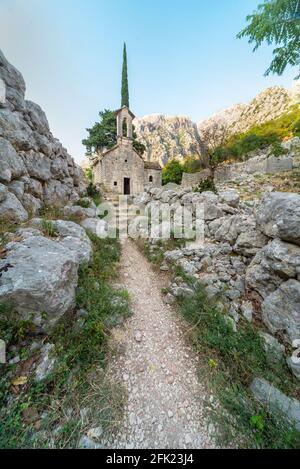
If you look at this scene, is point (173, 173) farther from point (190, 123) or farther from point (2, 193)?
point (190, 123)

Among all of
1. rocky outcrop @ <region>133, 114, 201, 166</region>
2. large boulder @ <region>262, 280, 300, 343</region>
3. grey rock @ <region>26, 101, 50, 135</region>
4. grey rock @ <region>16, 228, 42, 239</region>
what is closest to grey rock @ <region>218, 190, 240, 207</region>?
large boulder @ <region>262, 280, 300, 343</region>

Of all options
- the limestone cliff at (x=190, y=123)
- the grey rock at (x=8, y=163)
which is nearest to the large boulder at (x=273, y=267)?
the grey rock at (x=8, y=163)

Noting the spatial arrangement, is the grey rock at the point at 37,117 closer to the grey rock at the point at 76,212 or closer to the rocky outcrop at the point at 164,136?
the grey rock at the point at 76,212

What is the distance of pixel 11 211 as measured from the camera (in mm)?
4797

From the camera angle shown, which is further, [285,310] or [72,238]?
[72,238]

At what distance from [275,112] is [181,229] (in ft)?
221

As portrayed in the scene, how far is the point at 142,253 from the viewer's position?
22.4 feet

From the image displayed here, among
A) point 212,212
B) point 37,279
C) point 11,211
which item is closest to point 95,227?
point 11,211

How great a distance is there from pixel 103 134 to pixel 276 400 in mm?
30921

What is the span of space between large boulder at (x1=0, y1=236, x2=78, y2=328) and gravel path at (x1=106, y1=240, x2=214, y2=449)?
1.45m

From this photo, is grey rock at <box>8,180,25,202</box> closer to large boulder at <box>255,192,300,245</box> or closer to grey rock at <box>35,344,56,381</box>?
grey rock at <box>35,344,56,381</box>

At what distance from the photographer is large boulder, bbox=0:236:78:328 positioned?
2712 millimetres

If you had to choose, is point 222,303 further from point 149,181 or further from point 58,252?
point 149,181
